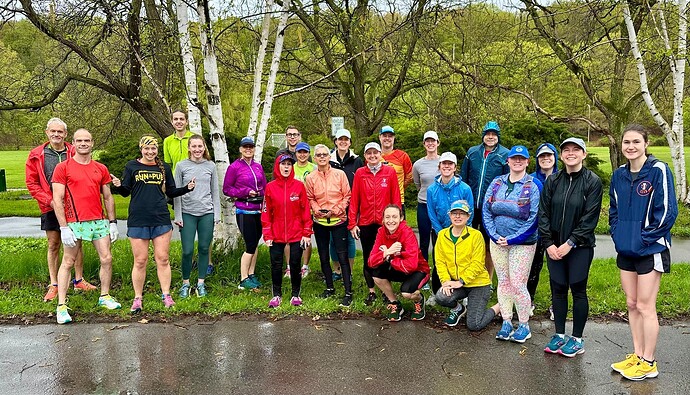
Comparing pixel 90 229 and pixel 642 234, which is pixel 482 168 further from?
pixel 90 229

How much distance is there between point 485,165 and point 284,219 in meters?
2.34

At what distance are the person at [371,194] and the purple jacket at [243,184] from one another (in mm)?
1239

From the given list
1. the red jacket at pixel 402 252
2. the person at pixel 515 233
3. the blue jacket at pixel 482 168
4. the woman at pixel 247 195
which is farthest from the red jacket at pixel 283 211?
the person at pixel 515 233

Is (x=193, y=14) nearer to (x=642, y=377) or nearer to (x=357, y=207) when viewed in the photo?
(x=357, y=207)

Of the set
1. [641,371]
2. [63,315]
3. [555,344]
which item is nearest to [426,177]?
[555,344]

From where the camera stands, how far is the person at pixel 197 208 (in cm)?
604

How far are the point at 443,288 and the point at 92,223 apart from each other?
3.80 m

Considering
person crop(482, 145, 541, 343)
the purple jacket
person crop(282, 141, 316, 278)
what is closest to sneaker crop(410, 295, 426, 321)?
person crop(482, 145, 541, 343)

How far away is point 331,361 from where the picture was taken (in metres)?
4.38

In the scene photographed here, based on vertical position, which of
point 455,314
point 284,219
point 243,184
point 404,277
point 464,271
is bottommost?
point 455,314

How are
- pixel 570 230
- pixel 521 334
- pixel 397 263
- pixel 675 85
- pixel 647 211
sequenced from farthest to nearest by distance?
pixel 675 85 < pixel 397 263 < pixel 521 334 < pixel 570 230 < pixel 647 211

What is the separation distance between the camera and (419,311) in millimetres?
5453

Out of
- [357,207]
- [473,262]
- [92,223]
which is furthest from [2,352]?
[473,262]

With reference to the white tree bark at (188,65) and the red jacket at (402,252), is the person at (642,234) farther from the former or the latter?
the white tree bark at (188,65)
